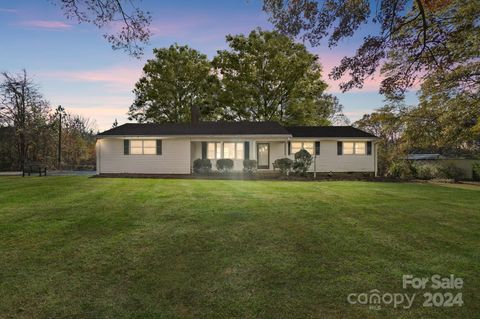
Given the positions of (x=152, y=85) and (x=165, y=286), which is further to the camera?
(x=152, y=85)

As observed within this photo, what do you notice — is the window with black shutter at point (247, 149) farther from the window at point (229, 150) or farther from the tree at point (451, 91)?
the tree at point (451, 91)

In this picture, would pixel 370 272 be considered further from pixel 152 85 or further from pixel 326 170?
pixel 152 85

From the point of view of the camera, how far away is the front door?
22234 millimetres

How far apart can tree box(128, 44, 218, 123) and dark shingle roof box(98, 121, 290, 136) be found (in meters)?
10.7

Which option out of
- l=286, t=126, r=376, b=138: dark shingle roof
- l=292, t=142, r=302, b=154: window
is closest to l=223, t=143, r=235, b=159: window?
l=292, t=142, r=302, b=154: window

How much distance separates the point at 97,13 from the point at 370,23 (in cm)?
Result: 612

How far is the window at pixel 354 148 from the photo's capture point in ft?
72.8

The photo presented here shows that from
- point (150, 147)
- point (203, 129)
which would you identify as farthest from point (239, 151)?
point (150, 147)

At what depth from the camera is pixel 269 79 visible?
30469 mm

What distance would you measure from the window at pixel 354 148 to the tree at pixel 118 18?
62.6ft

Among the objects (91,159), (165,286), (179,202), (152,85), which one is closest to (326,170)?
(179,202)

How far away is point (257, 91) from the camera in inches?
1222

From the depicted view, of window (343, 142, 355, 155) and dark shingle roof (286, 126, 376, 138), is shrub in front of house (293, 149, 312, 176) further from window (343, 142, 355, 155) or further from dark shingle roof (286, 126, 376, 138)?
window (343, 142, 355, 155)

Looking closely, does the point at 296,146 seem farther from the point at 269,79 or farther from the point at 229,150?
the point at 269,79
